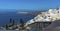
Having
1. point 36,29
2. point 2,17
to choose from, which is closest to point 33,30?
point 36,29

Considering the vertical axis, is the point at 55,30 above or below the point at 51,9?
below

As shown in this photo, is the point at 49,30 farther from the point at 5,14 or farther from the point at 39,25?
the point at 5,14

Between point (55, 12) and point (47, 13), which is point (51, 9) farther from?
point (47, 13)

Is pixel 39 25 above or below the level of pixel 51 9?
below

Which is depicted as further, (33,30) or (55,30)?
(33,30)

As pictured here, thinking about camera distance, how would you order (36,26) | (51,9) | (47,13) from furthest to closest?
1. (51,9)
2. (47,13)
3. (36,26)

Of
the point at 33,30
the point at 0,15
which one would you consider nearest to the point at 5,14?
the point at 0,15

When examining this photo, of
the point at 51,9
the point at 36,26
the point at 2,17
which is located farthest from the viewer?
the point at 51,9

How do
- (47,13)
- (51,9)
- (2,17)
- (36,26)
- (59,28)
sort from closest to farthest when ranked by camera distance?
1. (59,28)
2. (36,26)
3. (47,13)
4. (2,17)
5. (51,9)

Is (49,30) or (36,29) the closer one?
(49,30)
